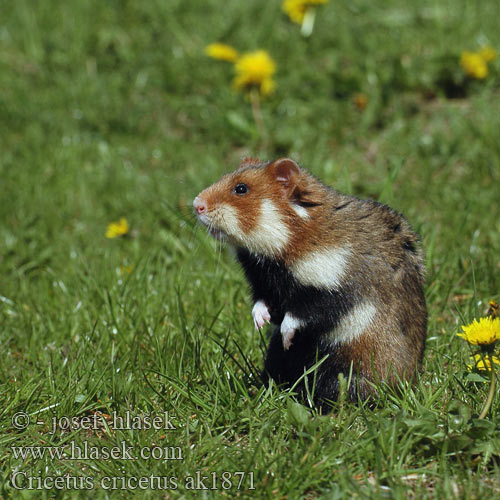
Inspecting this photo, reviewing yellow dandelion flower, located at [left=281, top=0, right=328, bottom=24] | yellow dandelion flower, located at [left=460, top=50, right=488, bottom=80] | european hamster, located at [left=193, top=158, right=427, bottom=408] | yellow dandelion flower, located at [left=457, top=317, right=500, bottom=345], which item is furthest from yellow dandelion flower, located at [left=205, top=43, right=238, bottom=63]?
yellow dandelion flower, located at [left=457, top=317, right=500, bottom=345]

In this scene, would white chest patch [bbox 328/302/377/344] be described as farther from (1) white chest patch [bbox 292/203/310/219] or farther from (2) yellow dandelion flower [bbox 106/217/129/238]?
(2) yellow dandelion flower [bbox 106/217/129/238]

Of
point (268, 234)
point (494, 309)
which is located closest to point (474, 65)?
point (494, 309)

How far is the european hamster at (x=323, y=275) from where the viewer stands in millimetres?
3125

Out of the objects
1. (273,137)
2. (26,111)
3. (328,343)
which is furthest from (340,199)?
(26,111)

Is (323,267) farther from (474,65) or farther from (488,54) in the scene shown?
(488,54)

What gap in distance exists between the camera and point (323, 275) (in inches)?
122

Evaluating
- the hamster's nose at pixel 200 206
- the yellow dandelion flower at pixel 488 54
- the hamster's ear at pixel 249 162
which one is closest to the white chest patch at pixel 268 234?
the hamster's nose at pixel 200 206

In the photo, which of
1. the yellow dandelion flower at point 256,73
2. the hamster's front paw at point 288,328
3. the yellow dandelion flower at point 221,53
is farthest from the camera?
the yellow dandelion flower at point 221,53

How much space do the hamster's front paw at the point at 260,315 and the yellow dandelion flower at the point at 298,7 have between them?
4.15 meters

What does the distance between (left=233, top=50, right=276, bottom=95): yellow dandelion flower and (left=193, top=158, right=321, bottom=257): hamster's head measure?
283 centimetres

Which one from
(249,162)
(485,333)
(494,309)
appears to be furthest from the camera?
(249,162)

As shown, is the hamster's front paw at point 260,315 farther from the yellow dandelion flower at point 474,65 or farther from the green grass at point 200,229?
the yellow dandelion flower at point 474,65

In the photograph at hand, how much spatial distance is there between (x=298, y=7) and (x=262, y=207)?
3990mm

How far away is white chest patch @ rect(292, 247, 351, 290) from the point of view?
3.09m
